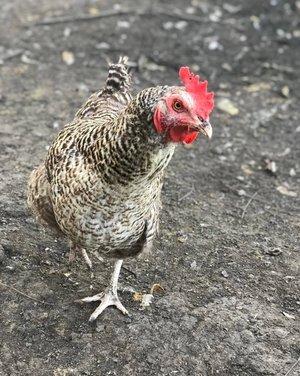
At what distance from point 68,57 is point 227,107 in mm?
2141

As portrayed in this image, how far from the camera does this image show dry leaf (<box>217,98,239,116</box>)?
671 cm

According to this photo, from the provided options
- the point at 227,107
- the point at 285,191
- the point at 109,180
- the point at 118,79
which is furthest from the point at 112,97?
the point at 227,107

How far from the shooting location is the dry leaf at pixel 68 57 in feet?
24.1

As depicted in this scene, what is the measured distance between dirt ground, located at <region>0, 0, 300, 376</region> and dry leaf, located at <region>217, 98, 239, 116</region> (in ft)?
0.07

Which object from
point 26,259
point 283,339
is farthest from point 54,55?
point 283,339

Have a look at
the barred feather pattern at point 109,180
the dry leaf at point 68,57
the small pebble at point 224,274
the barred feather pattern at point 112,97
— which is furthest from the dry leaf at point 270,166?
the dry leaf at point 68,57

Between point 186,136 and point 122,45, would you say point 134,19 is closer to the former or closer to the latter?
point 122,45

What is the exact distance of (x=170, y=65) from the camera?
292 inches

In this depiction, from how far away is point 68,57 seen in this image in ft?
24.3

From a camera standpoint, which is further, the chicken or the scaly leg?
the scaly leg

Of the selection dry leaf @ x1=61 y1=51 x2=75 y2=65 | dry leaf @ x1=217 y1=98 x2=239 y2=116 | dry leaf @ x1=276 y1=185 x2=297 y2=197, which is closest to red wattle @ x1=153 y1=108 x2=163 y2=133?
dry leaf @ x1=276 y1=185 x2=297 y2=197

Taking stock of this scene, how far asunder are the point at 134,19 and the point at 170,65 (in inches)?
51.4

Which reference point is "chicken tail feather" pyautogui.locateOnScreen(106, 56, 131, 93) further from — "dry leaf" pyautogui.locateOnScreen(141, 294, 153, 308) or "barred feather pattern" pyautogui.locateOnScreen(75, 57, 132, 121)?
"dry leaf" pyautogui.locateOnScreen(141, 294, 153, 308)

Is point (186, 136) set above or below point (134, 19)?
above
